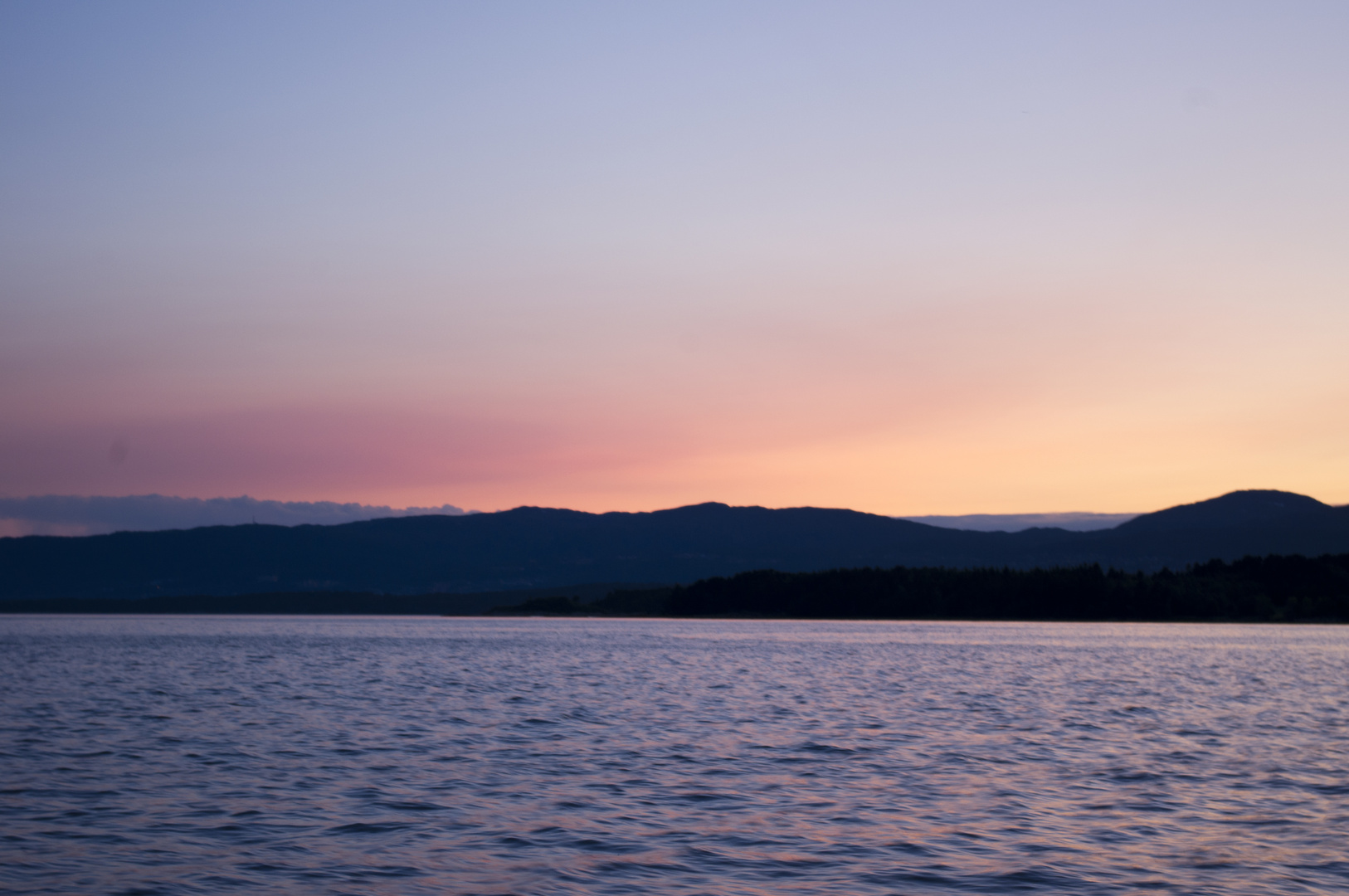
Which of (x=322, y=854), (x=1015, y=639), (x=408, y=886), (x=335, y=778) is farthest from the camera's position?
(x=1015, y=639)

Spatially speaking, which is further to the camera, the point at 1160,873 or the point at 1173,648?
the point at 1173,648

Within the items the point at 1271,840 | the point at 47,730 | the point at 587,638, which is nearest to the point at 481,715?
the point at 47,730

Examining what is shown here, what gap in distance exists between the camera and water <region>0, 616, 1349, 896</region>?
18312mm

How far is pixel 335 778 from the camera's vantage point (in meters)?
27.5

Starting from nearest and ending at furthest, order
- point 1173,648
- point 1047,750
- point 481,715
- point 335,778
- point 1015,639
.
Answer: point 335,778
point 1047,750
point 481,715
point 1173,648
point 1015,639

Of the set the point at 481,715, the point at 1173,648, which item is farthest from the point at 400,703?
the point at 1173,648

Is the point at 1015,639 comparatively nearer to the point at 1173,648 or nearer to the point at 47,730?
the point at 1173,648

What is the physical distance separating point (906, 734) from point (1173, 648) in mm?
80233

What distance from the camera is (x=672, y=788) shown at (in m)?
26.2

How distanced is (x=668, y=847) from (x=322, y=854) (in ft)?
19.5

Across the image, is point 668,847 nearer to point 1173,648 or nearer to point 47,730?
point 47,730

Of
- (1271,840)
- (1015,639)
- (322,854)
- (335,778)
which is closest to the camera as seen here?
(322,854)

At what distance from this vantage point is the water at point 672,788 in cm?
1831

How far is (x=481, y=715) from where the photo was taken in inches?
1688
